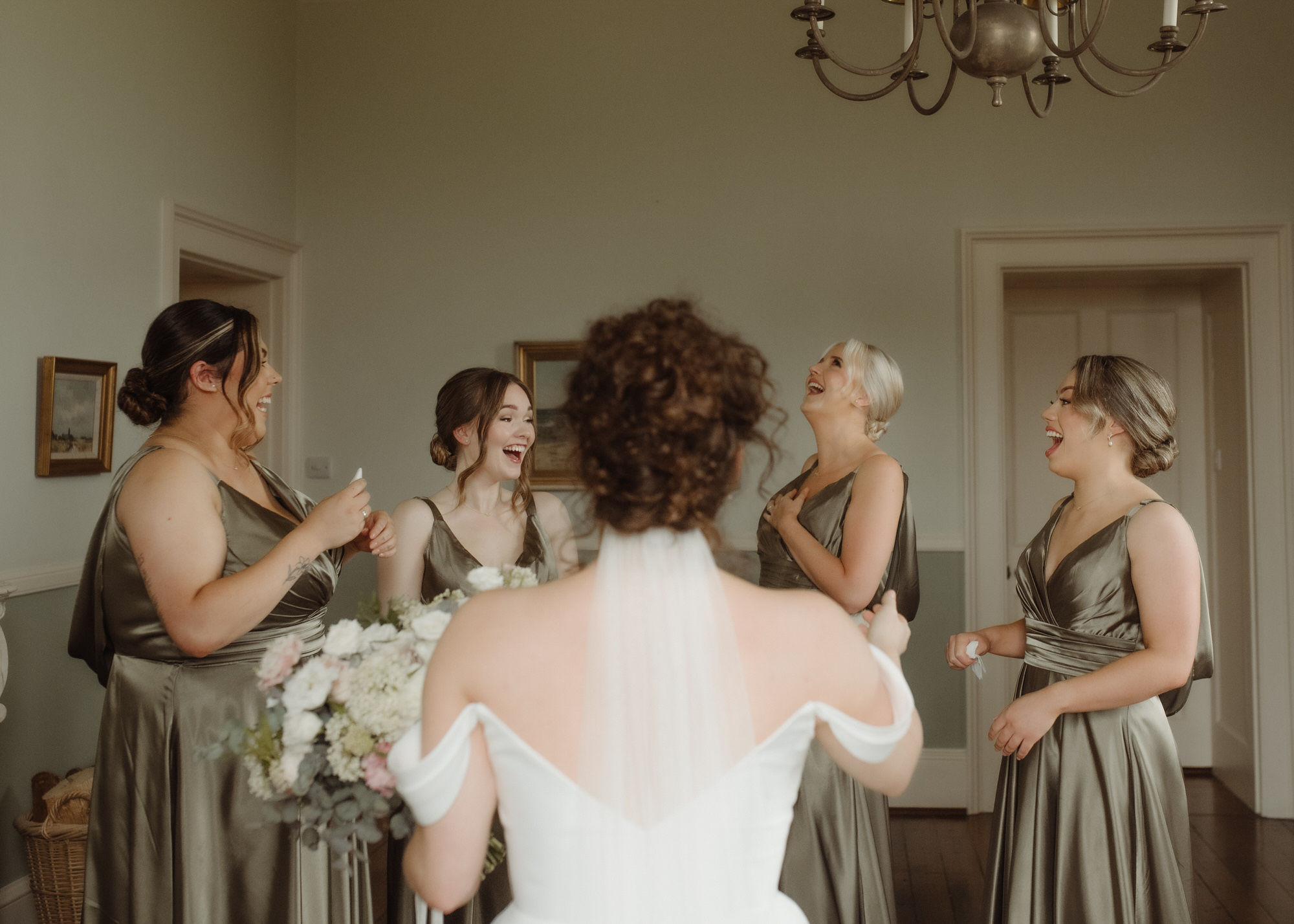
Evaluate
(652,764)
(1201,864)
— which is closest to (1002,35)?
(652,764)

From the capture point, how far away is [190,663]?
2.06 m

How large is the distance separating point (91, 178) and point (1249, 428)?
441 centimetres

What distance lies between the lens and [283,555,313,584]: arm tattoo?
6.44 ft

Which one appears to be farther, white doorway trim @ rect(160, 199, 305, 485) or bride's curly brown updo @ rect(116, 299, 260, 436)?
white doorway trim @ rect(160, 199, 305, 485)

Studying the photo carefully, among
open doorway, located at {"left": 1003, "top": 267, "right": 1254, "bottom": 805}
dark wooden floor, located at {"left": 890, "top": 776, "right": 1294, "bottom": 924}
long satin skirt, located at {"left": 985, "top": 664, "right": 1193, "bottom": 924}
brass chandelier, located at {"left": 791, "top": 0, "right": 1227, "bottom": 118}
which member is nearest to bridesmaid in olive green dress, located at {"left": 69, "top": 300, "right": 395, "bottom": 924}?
brass chandelier, located at {"left": 791, "top": 0, "right": 1227, "bottom": 118}

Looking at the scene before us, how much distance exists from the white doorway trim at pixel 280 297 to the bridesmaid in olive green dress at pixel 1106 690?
129 inches

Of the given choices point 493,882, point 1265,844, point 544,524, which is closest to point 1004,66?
point 544,524

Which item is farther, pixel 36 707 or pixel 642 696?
pixel 36 707

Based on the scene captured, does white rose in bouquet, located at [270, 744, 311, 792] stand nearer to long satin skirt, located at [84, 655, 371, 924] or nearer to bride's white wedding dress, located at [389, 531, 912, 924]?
bride's white wedding dress, located at [389, 531, 912, 924]

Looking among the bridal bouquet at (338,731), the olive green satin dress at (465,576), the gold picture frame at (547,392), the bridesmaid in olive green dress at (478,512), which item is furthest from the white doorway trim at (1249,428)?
the bridal bouquet at (338,731)

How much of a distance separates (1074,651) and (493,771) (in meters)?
1.49

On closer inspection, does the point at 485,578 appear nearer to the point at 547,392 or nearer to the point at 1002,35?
the point at 1002,35

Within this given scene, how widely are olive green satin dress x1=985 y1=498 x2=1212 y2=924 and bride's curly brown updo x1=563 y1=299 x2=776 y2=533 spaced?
131cm

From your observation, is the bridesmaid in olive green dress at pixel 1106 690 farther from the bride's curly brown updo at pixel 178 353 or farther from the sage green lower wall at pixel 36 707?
the sage green lower wall at pixel 36 707
